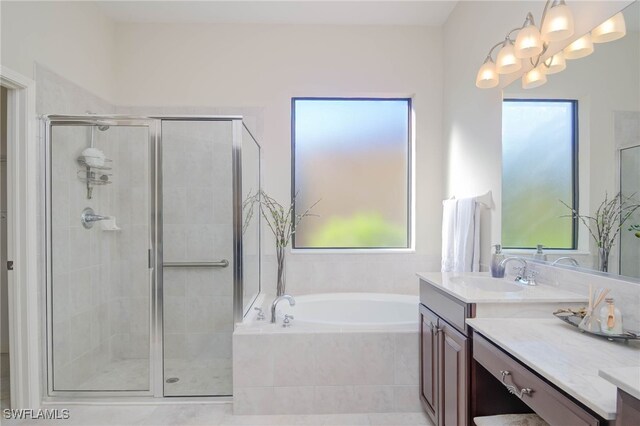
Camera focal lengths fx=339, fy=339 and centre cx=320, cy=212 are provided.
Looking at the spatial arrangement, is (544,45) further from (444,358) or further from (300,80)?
(300,80)

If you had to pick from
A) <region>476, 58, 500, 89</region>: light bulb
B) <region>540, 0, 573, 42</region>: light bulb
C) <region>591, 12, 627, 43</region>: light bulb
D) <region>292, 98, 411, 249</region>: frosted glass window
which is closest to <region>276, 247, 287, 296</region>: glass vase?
<region>292, 98, 411, 249</region>: frosted glass window

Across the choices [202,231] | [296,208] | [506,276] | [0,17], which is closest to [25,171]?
[0,17]

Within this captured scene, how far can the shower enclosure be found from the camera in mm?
2371

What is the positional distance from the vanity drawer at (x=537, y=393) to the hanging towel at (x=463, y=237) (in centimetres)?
113

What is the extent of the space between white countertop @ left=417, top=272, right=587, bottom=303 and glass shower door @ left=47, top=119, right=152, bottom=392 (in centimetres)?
200

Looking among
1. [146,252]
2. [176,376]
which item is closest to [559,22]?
[146,252]

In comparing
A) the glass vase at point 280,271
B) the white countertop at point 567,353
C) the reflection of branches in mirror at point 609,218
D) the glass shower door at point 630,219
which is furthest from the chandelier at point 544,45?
the glass vase at point 280,271

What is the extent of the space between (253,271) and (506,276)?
1874 mm

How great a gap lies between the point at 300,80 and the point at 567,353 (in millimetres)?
2831

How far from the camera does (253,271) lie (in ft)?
9.36

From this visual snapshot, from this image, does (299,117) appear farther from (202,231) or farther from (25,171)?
(25,171)

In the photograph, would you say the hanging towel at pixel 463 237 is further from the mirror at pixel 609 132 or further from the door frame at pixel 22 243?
the door frame at pixel 22 243

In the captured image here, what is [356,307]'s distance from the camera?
3.02 metres

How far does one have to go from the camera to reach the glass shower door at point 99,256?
2.36 metres
